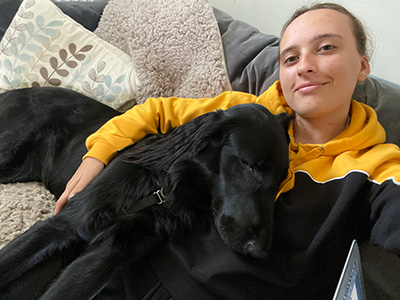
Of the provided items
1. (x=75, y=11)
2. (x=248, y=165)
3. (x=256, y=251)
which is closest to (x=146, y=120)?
(x=248, y=165)

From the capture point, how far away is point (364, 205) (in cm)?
111

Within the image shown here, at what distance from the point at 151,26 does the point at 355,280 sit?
1.86 meters

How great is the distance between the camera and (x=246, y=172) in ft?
3.54

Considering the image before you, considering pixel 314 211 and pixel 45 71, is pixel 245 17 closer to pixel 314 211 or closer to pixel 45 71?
pixel 45 71

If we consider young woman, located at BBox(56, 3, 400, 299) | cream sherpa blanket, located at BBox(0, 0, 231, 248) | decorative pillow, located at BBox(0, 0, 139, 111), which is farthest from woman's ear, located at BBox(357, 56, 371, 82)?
decorative pillow, located at BBox(0, 0, 139, 111)

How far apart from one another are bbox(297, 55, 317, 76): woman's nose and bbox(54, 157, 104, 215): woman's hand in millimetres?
877

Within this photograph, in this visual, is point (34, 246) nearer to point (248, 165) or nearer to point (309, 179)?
point (248, 165)

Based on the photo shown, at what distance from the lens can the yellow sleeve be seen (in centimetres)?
137

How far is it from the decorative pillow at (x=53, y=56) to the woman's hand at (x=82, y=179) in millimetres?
783

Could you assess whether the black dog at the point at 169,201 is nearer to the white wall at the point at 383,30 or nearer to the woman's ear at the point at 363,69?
the woman's ear at the point at 363,69

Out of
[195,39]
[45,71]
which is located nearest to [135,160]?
[195,39]

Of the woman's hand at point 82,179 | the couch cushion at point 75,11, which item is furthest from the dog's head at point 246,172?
the couch cushion at point 75,11

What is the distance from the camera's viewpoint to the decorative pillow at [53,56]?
207 centimetres

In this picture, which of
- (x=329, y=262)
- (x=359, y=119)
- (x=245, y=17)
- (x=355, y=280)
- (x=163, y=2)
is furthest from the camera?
(x=245, y=17)
